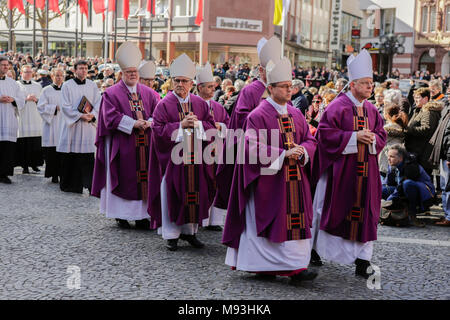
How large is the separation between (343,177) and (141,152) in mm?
2703

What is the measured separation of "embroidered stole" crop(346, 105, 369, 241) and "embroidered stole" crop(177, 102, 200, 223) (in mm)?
1619

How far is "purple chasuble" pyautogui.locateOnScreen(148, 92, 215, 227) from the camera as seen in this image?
6383 mm

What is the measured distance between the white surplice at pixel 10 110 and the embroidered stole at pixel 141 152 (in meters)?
3.73

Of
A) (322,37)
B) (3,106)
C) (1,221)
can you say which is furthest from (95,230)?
(322,37)

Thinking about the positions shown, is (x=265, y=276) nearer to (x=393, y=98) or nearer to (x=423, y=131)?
(x=423, y=131)

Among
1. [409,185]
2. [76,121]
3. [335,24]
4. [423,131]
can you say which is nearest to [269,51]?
[409,185]

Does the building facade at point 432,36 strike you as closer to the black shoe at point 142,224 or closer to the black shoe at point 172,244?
the black shoe at point 142,224

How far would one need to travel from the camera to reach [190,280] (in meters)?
5.26

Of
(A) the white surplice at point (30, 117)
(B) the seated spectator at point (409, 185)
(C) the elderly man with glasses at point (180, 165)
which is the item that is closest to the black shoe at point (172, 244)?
(C) the elderly man with glasses at point (180, 165)

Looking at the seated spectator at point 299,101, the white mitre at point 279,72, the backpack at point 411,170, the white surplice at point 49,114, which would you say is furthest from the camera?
the white surplice at point 49,114

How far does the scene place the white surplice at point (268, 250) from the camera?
16.9 feet

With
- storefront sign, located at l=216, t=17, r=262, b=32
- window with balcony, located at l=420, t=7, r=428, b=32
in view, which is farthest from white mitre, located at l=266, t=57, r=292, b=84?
window with balcony, located at l=420, t=7, r=428, b=32

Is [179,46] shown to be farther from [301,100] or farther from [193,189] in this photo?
[193,189]

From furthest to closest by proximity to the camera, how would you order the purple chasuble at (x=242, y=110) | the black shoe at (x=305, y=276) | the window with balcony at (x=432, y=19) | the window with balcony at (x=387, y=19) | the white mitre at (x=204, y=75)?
the window with balcony at (x=387, y=19)
the window with balcony at (x=432, y=19)
the white mitre at (x=204, y=75)
the purple chasuble at (x=242, y=110)
the black shoe at (x=305, y=276)
